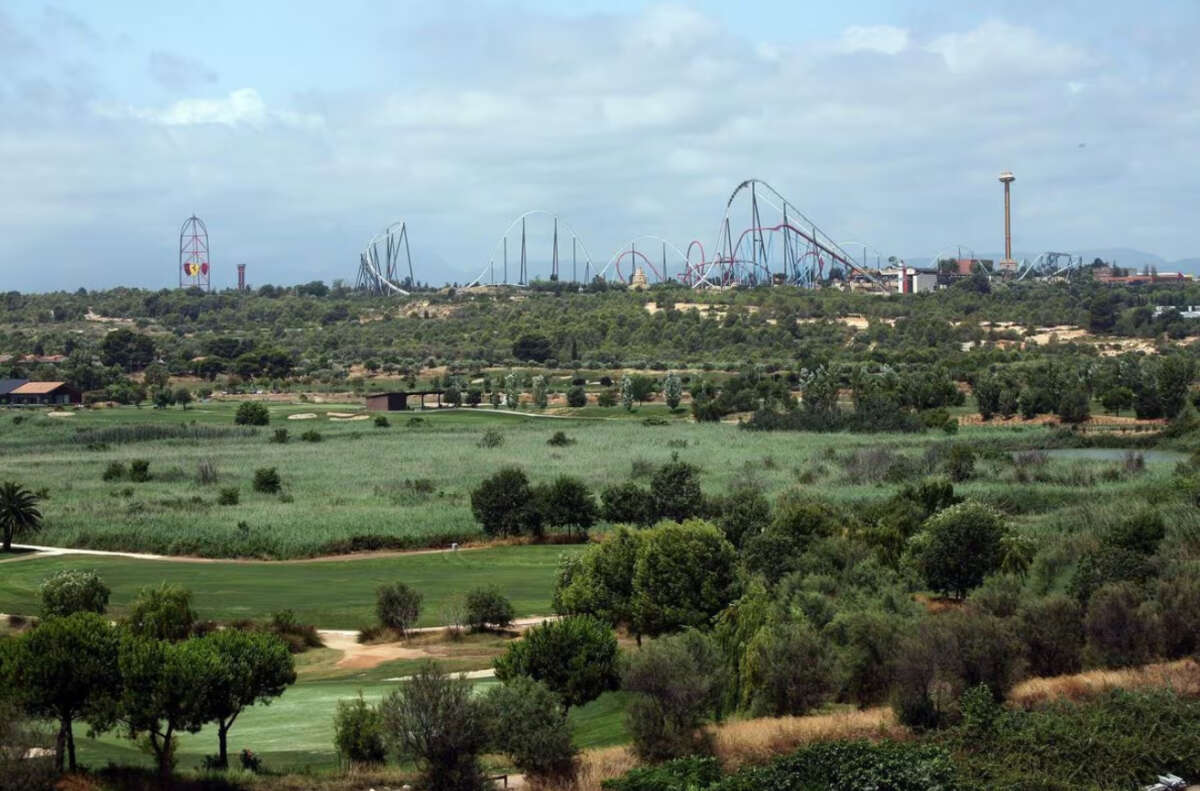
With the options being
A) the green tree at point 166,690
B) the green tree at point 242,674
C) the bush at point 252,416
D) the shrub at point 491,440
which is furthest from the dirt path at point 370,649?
the bush at point 252,416

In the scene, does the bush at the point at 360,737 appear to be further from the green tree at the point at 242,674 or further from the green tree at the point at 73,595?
the green tree at the point at 73,595

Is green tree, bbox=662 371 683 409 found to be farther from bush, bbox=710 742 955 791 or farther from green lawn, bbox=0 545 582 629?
bush, bbox=710 742 955 791

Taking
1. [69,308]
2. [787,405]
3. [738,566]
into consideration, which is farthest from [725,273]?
[738,566]

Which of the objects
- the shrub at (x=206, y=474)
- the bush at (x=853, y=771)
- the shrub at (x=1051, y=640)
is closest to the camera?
the bush at (x=853, y=771)

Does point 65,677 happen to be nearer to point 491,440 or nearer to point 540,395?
point 491,440

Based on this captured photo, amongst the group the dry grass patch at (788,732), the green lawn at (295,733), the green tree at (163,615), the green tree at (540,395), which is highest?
the green tree at (540,395)
